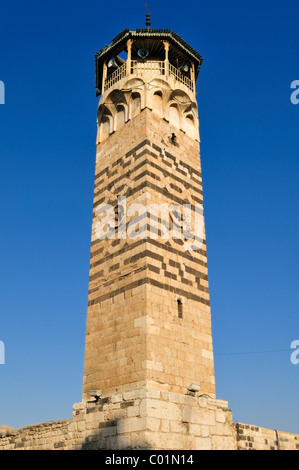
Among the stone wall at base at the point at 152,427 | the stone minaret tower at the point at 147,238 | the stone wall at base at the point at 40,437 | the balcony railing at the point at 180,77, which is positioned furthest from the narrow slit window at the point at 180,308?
the balcony railing at the point at 180,77

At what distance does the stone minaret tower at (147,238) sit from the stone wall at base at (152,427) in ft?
1.28

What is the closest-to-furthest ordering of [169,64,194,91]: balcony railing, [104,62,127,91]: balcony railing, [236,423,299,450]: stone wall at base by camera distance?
[236,423,299,450]: stone wall at base
[104,62,127,91]: balcony railing
[169,64,194,91]: balcony railing

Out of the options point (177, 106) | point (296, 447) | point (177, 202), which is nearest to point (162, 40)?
point (177, 106)

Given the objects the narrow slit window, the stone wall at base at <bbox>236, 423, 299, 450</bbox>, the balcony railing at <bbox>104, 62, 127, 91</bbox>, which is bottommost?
the stone wall at base at <bbox>236, 423, 299, 450</bbox>

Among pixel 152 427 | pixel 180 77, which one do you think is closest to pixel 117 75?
pixel 180 77

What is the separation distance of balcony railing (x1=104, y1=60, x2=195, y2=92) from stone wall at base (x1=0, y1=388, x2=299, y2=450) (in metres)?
10.7

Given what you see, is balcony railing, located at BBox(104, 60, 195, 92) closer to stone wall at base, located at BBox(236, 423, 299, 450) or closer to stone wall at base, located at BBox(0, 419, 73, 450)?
stone wall at base, located at BBox(0, 419, 73, 450)

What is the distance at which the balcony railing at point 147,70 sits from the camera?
15453 millimetres

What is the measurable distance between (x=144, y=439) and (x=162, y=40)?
13520 millimetres

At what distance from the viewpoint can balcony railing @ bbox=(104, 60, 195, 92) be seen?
1545 centimetres

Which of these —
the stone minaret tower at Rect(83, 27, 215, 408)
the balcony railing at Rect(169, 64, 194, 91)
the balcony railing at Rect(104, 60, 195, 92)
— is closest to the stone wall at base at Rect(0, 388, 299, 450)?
the stone minaret tower at Rect(83, 27, 215, 408)

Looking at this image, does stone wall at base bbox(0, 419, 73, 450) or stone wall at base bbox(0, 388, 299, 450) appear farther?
stone wall at base bbox(0, 419, 73, 450)

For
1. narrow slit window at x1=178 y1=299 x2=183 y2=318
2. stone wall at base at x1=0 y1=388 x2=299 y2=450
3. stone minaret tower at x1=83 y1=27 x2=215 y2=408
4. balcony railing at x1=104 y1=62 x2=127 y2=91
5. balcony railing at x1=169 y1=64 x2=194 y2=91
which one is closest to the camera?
stone wall at base at x1=0 y1=388 x2=299 y2=450
